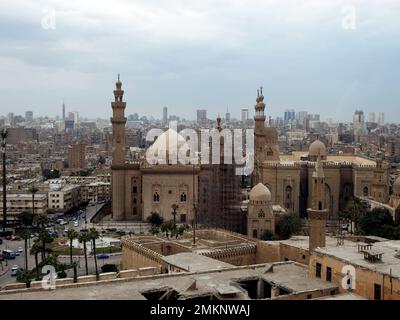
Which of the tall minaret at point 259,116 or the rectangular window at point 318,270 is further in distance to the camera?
the tall minaret at point 259,116

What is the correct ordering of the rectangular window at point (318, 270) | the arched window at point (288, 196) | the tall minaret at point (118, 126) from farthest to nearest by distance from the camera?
1. the tall minaret at point (118, 126)
2. the arched window at point (288, 196)
3. the rectangular window at point (318, 270)

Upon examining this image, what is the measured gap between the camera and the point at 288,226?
78.4ft

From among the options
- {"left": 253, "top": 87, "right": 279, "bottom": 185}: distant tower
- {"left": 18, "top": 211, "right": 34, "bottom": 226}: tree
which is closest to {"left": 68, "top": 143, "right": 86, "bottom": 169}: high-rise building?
{"left": 18, "top": 211, "right": 34, "bottom": 226}: tree

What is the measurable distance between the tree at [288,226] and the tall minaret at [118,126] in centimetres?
→ 1010

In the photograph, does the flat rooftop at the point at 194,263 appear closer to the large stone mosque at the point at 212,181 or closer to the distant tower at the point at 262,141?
the large stone mosque at the point at 212,181

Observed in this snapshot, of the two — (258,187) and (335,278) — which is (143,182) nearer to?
(258,187)

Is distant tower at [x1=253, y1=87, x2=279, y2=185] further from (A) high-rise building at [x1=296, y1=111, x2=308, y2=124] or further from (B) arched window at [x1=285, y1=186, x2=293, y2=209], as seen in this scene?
(A) high-rise building at [x1=296, y1=111, x2=308, y2=124]

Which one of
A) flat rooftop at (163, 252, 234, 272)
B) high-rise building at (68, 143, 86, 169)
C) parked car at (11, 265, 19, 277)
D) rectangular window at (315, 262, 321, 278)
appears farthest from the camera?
high-rise building at (68, 143, 86, 169)

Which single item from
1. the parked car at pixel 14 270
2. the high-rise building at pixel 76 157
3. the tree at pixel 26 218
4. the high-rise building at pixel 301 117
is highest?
the high-rise building at pixel 301 117

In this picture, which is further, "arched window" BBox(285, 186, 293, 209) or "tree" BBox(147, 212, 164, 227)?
"arched window" BBox(285, 186, 293, 209)

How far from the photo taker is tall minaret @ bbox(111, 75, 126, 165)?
3036 centimetres

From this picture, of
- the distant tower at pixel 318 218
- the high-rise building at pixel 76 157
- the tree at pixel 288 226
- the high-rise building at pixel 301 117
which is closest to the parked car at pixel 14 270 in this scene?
the tree at pixel 288 226

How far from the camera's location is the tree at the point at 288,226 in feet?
78.1

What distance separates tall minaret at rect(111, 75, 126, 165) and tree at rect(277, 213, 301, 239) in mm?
10104
